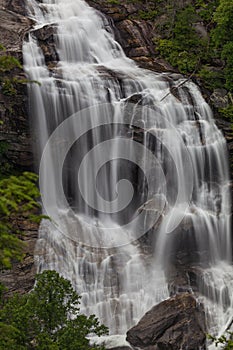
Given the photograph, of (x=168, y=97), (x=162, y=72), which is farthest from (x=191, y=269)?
(x=162, y=72)

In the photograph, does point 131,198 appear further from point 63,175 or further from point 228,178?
point 228,178

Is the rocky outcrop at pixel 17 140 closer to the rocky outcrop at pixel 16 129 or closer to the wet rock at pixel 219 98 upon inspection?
the rocky outcrop at pixel 16 129

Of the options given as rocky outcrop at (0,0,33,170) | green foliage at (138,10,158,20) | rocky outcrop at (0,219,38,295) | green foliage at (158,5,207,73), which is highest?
green foliage at (138,10,158,20)

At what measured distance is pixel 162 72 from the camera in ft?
84.0

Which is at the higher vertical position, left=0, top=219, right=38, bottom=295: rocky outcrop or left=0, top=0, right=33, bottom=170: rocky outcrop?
left=0, top=0, right=33, bottom=170: rocky outcrop

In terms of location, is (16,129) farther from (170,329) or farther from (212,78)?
(212,78)

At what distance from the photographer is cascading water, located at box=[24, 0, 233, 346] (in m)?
16.8

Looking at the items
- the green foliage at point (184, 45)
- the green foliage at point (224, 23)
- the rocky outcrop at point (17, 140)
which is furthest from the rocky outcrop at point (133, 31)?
the rocky outcrop at point (17, 140)

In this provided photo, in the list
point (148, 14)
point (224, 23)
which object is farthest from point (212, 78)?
point (148, 14)

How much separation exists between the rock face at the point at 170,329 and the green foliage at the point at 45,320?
12.3 feet

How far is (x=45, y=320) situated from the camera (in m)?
10.8

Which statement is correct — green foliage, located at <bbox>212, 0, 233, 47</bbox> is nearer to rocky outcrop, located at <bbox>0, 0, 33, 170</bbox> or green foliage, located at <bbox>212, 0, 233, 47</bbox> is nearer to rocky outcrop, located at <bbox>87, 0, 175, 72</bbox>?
rocky outcrop, located at <bbox>87, 0, 175, 72</bbox>

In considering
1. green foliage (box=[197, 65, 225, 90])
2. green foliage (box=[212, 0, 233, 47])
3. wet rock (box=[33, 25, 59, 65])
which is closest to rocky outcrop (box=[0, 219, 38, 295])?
wet rock (box=[33, 25, 59, 65])

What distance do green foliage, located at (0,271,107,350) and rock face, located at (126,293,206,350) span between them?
147 inches
